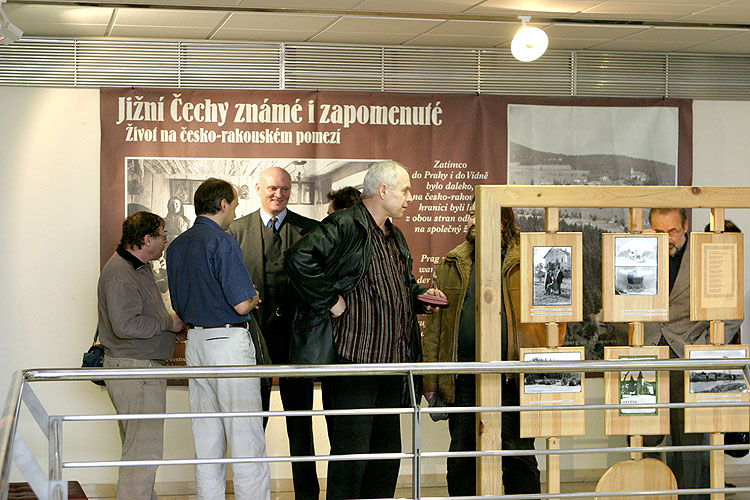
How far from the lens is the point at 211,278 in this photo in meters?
4.71

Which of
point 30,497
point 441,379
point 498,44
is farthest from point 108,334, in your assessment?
point 498,44

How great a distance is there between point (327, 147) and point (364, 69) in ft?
1.96

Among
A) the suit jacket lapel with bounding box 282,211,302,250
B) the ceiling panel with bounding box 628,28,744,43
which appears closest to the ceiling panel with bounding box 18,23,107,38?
the suit jacket lapel with bounding box 282,211,302,250

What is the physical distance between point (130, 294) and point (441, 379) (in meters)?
1.83

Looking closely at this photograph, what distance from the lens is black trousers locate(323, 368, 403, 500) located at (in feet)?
15.0

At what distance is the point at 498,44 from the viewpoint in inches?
258

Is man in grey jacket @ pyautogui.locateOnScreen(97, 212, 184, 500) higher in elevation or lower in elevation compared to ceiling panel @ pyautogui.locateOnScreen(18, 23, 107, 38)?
lower

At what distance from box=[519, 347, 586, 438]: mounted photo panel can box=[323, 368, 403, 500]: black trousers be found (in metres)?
0.76

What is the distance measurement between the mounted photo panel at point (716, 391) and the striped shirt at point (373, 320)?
4.37ft

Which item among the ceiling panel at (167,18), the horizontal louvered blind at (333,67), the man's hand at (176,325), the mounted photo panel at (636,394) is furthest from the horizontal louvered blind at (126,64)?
the mounted photo panel at (636,394)

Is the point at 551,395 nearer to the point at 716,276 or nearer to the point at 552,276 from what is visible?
the point at 552,276

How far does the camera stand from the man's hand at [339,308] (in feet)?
14.8

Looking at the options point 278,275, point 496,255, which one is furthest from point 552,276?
point 278,275

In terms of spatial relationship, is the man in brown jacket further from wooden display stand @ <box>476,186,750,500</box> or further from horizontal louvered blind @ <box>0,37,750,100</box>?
horizontal louvered blind @ <box>0,37,750,100</box>
